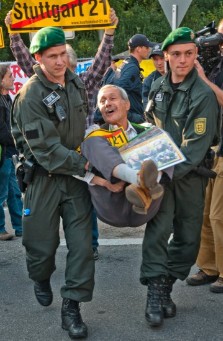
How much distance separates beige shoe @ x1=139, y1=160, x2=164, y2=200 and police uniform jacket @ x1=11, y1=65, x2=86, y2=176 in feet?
1.65

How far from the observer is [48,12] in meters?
7.87

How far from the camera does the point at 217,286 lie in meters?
5.04

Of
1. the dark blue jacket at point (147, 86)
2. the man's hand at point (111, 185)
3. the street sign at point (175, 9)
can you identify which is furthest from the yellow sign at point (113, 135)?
the street sign at point (175, 9)

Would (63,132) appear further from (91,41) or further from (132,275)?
(91,41)

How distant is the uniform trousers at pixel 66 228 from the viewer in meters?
4.34

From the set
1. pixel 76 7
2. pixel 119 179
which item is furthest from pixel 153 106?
pixel 76 7

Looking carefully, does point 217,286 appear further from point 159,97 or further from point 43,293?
point 159,97

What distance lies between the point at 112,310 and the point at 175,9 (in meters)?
4.66

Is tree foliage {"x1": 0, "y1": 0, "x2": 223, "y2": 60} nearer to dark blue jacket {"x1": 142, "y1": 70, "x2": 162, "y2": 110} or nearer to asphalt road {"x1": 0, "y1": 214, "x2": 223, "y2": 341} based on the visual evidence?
dark blue jacket {"x1": 142, "y1": 70, "x2": 162, "y2": 110}

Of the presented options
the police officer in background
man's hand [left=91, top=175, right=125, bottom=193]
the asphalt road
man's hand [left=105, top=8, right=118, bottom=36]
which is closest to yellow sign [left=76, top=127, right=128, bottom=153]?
man's hand [left=91, top=175, right=125, bottom=193]

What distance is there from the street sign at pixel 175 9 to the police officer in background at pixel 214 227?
10.5 ft

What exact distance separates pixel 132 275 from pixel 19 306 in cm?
104

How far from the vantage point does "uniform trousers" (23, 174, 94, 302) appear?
434cm

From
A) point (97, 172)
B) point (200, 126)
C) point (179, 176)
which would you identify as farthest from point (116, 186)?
point (200, 126)
